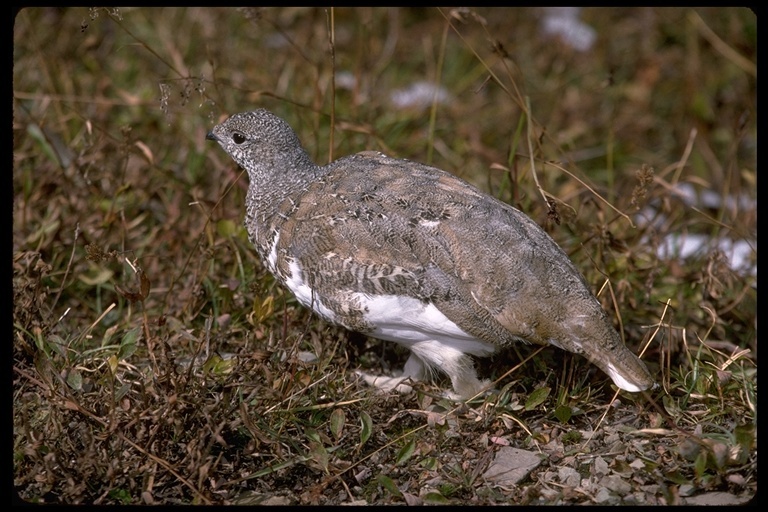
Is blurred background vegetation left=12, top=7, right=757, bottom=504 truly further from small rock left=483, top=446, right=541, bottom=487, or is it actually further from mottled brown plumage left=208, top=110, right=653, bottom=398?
mottled brown plumage left=208, top=110, right=653, bottom=398

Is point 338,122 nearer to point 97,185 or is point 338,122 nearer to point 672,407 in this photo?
point 97,185

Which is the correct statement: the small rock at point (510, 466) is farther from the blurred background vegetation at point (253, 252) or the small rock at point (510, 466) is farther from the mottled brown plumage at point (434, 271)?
the mottled brown plumage at point (434, 271)

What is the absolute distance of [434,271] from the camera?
3.14 metres

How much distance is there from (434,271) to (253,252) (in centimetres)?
123

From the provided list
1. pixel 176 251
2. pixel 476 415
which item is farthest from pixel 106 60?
pixel 476 415

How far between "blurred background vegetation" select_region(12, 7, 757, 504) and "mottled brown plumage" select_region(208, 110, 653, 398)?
23cm

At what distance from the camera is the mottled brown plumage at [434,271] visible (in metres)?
3.13

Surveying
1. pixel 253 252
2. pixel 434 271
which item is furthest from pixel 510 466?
pixel 253 252

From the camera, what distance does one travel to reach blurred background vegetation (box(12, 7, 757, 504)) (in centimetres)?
309

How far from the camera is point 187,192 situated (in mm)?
4508

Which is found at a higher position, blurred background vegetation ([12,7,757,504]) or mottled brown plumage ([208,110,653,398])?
mottled brown plumage ([208,110,653,398])

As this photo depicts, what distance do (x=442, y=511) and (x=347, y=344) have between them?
1040 mm

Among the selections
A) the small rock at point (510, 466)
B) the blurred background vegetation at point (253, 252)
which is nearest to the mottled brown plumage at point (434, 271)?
the blurred background vegetation at point (253, 252)

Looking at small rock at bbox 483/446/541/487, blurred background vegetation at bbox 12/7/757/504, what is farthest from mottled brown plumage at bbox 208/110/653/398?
small rock at bbox 483/446/541/487
